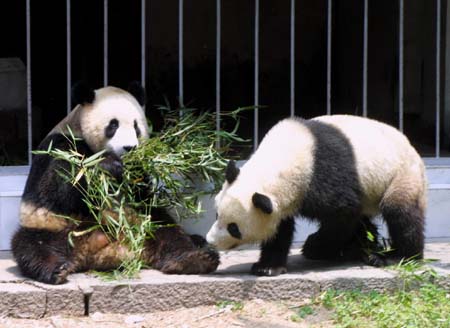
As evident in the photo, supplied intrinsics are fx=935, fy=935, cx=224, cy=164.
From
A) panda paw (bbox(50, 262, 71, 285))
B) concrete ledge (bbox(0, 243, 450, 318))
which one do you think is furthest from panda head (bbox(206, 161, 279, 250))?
panda paw (bbox(50, 262, 71, 285))

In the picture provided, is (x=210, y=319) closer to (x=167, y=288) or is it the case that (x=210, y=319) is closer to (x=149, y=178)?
(x=167, y=288)

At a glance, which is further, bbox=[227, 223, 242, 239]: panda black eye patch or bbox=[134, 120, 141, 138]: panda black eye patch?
bbox=[134, 120, 141, 138]: panda black eye patch

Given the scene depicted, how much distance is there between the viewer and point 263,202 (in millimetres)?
5418

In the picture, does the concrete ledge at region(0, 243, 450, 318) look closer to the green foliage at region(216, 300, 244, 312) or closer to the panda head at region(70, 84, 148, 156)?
the green foliage at region(216, 300, 244, 312)

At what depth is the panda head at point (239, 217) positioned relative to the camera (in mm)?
5539

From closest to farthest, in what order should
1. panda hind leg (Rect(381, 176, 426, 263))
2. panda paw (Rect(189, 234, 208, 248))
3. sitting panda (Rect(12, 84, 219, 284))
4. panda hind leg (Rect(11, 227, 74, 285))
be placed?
panda hind leg (Rect(11, 227, 74, 285)) → sitting panda (Rect(12, 84, 219, 284)) → panda hind leg (Rect(381, 176, 426, 263)) → panda paw (Rect(189, 234, 208, 248))

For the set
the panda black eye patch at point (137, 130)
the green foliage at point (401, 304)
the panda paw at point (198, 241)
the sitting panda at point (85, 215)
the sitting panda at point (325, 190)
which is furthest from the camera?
the panda paw at point (198, 241)

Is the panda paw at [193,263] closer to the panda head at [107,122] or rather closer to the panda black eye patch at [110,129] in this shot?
the panda head at [107,122]

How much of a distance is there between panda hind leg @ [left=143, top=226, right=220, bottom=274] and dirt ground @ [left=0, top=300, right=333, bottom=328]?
0.99ft

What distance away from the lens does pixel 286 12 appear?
12.8 metres

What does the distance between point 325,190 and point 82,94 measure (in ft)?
5.43

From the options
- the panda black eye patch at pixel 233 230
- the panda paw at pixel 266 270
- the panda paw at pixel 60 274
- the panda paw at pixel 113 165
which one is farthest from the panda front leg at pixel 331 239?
the panda paw at pixel 60 274

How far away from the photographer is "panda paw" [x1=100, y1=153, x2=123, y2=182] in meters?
5.75

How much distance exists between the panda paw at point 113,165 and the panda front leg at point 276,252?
992mm
